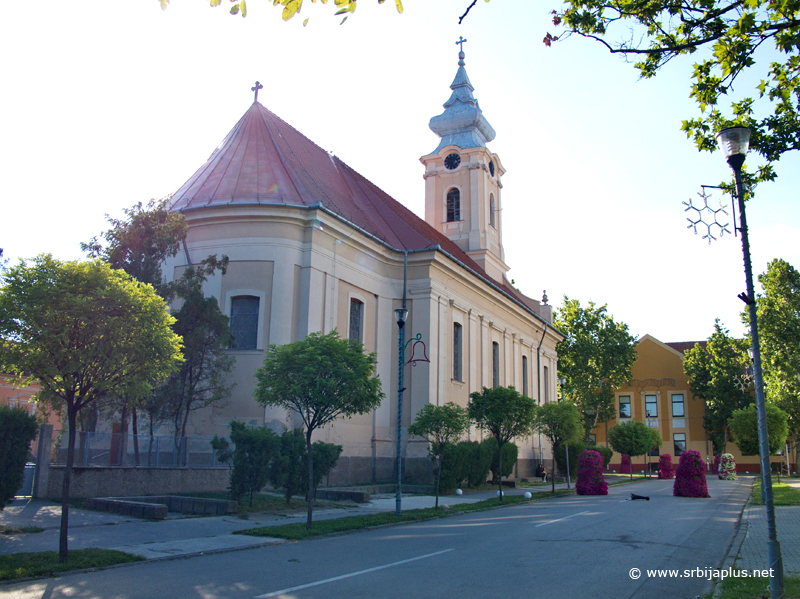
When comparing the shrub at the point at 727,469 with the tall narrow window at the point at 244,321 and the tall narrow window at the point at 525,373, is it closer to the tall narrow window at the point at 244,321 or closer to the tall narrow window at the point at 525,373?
the tall narrow window at the point at 525,373

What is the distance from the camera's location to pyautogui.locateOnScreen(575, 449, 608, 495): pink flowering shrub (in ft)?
86.2

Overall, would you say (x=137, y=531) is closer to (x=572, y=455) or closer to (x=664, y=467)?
(x=572, y=455)

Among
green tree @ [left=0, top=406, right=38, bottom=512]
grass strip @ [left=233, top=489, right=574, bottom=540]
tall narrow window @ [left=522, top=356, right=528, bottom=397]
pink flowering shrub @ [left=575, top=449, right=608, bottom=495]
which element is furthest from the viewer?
tall narrow window @ [left=522, top=356, right=528, bottom=397]

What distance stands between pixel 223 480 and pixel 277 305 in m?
6.45

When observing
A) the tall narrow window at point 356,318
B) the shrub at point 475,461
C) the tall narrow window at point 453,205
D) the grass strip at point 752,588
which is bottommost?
the grass strip at point 752,588

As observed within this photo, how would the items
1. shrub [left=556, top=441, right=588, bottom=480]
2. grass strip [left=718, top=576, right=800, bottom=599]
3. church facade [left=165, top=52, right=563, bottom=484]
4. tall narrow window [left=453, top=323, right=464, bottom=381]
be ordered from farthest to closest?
shrub [left=556, top=441, right=588, bottom=480], tall narrow window [left=453, top=323, right=464, bottom=381], church facade [left=165, top=52, right=563, bottom=484], grass strip [left=718, top=576, right=800, bottom=599]

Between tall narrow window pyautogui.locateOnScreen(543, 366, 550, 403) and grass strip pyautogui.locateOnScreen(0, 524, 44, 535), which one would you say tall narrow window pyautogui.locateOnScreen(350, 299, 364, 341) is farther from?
tall narrow window pyautogui.locateOnScreen(543, 366, 550, 403)

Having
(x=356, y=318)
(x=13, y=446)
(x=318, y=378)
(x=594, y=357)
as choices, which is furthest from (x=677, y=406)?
(x=13, y=446)

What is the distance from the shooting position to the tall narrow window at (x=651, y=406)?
62.1m

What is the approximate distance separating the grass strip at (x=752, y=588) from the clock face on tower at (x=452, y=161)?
3487 cm

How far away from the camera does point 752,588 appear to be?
7398 mm

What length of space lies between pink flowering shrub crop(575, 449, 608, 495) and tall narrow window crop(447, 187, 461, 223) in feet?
62.5

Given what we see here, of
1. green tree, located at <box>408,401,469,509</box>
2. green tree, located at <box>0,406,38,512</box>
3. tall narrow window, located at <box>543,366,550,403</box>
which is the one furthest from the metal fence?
tall narrow window, located at <box>543,366,550,403</box>

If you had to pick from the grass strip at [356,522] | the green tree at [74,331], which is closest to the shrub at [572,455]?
the grass strip at [356,522]
